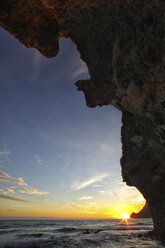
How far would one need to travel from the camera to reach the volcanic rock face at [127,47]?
5.18 m

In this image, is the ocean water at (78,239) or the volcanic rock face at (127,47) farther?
the ocean water at (78,239)

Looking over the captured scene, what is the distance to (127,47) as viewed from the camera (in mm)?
6875

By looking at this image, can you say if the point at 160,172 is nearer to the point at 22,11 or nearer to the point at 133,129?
the point at 133,129

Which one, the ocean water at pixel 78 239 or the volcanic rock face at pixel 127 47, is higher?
the volcanic rock face at pixel 127 47

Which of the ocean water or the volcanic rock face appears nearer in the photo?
the volcanic rock face

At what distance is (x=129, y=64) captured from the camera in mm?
7105

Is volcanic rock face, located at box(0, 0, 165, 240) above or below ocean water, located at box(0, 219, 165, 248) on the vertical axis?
above

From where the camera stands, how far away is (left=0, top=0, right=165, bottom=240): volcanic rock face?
518 centimetres

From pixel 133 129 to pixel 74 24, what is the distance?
1065 cm

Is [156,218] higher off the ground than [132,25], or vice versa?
[132,25]

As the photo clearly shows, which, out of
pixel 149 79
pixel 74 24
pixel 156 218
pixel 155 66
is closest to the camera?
pixel 155 66

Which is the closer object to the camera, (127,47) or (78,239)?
(127,47)

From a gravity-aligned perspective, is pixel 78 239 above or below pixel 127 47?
below

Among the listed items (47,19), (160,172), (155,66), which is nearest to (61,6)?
(47,19)
